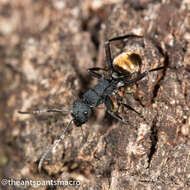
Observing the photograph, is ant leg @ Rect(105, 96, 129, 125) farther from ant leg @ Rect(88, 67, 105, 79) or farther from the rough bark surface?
ant leg @ Rect(88, 67, 105, 79)

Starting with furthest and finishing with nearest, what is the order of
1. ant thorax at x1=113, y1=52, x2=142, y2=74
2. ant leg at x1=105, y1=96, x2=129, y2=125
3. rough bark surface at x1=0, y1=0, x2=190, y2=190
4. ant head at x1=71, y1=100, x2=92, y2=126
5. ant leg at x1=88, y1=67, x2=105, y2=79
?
ant leg at x1=88, y1=67, x2=105, y2=79, ant thorax at x1=113, y1=52, x2=142, y2=74, ant head at x1=71, y1=100, x2=92, y2=126, ant leg at x1=105, y1=96, x2=129, y2=125, rough bark surface at x1=0, y1=0, x2=190, y2=190

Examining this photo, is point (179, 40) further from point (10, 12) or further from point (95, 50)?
point (10, 12)

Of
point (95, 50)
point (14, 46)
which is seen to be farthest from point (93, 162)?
point (14, 46)

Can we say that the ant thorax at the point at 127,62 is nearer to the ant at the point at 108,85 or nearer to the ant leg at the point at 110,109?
the ant at the point at 108,85

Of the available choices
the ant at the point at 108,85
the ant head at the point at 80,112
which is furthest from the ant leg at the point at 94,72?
the ant head at the point at 80,112

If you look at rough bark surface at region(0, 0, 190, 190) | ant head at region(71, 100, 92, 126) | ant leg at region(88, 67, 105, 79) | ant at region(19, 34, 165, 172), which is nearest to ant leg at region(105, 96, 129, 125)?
ant at region(19, 34, 165, 172)

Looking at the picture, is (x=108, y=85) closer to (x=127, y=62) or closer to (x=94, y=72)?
(x=94, y=72)
